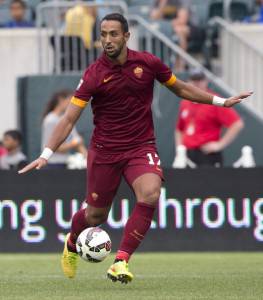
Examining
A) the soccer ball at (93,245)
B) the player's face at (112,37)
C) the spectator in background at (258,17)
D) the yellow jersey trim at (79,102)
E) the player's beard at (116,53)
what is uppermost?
the player's face at (112,37)

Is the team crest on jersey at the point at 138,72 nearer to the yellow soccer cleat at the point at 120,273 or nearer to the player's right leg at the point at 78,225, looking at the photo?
the player's right leg at the point at 78,225

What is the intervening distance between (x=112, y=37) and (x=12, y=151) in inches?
284

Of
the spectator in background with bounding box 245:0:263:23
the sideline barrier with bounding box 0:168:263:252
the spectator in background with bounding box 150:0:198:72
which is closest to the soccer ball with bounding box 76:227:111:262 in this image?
the sideline barrier with bounding box 0:168:263:252

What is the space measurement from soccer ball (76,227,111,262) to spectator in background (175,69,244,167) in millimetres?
6311

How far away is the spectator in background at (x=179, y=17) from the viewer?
755 inches

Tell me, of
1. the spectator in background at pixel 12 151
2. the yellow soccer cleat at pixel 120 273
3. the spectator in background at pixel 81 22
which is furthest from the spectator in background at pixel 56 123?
the yellow soccer cleat at pixel 120 273

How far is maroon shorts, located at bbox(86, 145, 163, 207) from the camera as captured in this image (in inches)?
400

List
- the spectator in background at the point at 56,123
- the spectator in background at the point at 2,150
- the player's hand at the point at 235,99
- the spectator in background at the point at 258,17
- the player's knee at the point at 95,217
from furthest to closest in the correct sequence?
1. the spectator in background at the point at 258,17
2. the spectator in background at the point at 2,150
3. the spectator in background at the point at 56,123
4. the player's knee at the point at 95,217
5. the player's hand at the point at 235,99

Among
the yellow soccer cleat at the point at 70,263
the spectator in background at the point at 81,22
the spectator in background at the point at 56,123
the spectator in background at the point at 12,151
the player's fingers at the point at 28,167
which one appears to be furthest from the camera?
the spectator in background at the point at 81,22

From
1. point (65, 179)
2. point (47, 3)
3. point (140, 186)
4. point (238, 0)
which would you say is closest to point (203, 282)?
point (140, 186)

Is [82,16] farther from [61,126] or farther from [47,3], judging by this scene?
[61,126]

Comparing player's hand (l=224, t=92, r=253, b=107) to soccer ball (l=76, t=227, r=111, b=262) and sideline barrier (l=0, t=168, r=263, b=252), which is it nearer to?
soccer ball (l=76, t=227, r=111, b=262)

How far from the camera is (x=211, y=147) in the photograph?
16438mm

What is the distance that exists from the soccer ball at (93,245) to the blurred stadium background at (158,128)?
3.50ft
